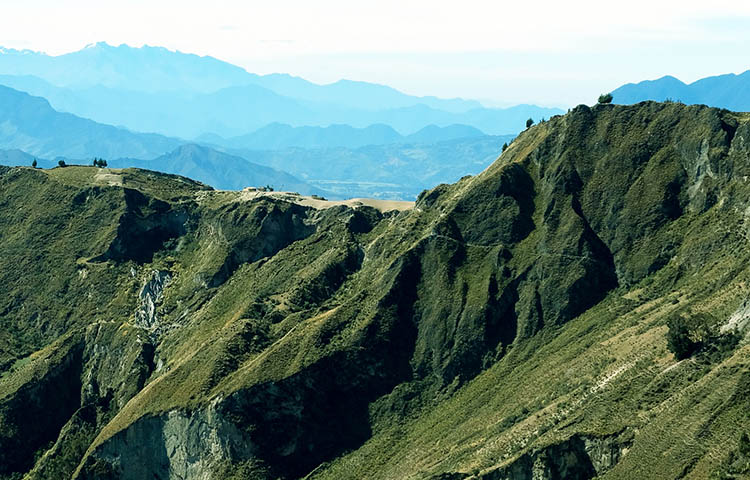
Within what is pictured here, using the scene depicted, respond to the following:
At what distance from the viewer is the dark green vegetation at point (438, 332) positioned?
3659 inches

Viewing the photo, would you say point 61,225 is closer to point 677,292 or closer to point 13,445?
point 13,445

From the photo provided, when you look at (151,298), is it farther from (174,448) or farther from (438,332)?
(438,332)

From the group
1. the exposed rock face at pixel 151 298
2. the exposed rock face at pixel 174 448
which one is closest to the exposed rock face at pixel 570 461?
the exposed rock face at pixel 174 448

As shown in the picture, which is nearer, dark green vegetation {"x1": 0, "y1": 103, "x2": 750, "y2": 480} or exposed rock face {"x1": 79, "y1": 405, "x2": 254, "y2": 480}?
dark green vegetation {"x1": 0, "y1": 103, "x2": 750, "y2": 480}

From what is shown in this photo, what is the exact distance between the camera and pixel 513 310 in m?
122

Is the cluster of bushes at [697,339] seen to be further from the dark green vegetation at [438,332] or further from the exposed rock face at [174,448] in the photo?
the exposed rock face at [174,448]

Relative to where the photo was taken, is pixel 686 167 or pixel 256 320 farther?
pixel 256 320

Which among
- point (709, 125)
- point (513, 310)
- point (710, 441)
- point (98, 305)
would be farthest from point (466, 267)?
point (98, 305)

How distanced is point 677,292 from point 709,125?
107 feet

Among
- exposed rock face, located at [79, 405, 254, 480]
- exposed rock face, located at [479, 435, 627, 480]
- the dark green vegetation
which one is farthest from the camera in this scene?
exposed rock face, located at [79, 405, 254, 480]

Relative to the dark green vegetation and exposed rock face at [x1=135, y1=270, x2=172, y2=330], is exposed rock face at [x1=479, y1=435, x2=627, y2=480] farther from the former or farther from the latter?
exposed rock face at [x1=135, y1=270, x2=172, y2=330]

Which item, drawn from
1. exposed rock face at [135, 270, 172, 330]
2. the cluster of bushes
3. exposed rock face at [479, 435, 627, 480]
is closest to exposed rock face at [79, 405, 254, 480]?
exposed rock face at [135, 270, 172, 330]

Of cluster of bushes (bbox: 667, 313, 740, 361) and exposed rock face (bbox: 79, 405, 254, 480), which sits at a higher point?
cluster of bushes (bbox: 667, 313, 740, 361)

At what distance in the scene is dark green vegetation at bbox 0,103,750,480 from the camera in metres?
92.9
